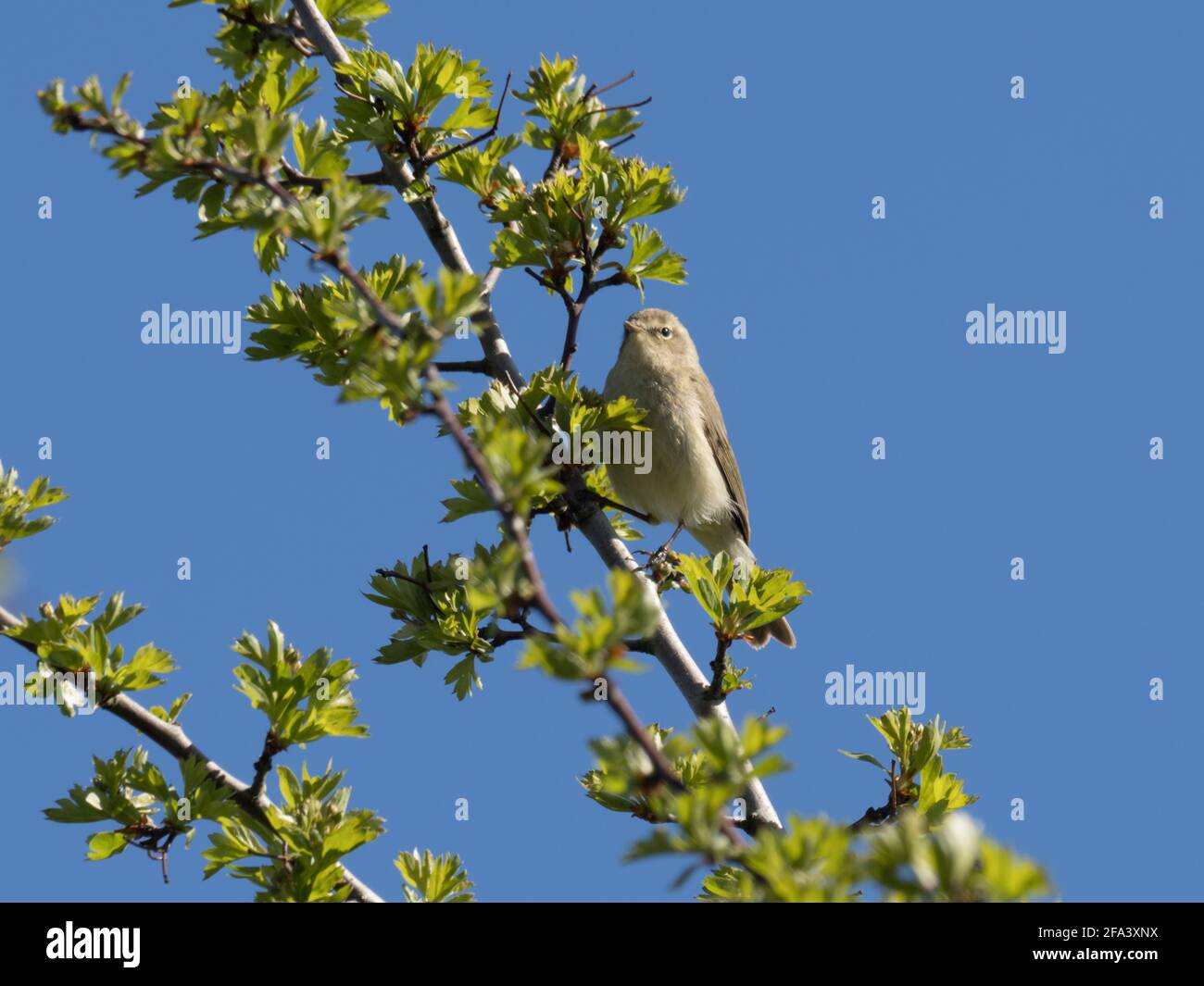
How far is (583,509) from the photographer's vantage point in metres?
5.33

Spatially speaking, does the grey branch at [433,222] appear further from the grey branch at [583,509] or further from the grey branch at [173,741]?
the grey branch at [173,741]

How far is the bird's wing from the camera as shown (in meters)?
8.71

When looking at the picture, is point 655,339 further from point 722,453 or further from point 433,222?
point 433,222

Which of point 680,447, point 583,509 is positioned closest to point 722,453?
point 680,447

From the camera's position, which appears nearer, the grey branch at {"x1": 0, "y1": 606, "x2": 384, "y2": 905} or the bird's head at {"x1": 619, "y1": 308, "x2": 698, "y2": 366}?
the grey branch at {"x1": 0, "y1": 606, "x2": 384, "y2": 905}

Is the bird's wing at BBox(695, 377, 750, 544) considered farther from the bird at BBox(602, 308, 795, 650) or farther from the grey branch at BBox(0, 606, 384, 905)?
the grey branch at BBox(0, 606, 384, 905)

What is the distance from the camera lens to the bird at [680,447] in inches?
315

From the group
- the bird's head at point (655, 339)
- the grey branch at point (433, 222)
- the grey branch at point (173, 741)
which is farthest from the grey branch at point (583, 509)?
the bird's head at point (655, 339)

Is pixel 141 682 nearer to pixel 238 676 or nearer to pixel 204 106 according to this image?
pixel 238 676

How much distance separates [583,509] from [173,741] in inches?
72.4

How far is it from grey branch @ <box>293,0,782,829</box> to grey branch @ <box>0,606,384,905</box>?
154 cm

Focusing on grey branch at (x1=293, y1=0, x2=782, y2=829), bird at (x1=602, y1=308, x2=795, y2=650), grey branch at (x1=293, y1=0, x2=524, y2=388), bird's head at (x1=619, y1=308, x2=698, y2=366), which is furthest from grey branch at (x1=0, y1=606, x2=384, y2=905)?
bird's head at (x1=619, y1=308, x2=698, y2=366)
